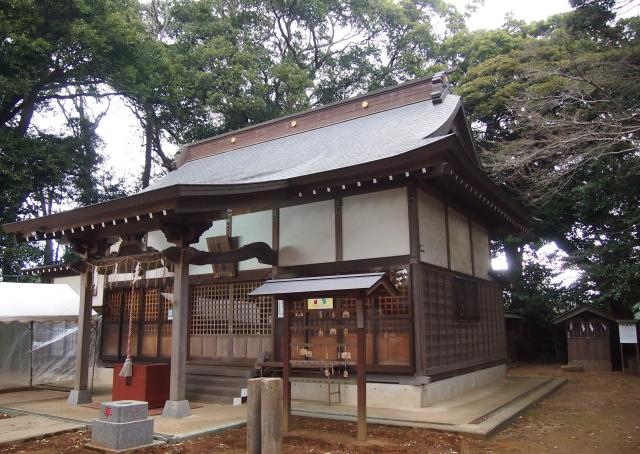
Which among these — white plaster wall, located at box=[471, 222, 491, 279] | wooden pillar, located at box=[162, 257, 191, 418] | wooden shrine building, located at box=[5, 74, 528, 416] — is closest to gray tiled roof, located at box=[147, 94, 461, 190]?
wooden shrine building, located at box=[5, 74, 528, 416]

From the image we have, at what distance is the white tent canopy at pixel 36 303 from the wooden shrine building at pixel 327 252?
1239 mm

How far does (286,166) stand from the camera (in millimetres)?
11227

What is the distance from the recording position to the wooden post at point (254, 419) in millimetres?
4699

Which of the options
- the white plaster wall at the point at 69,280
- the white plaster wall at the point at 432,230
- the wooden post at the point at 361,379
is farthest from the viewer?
the white plaster wall at the point at 69,280

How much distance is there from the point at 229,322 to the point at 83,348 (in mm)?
2998

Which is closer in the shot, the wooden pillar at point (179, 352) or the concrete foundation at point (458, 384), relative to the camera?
the wooden pillar at point (179, 352)

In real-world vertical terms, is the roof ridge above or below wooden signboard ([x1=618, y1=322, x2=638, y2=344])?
above

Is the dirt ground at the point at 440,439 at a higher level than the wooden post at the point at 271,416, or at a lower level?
lower

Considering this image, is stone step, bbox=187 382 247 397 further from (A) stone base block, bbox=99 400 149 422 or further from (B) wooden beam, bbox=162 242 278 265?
(A) stone base block, bbox=99 400 149 422

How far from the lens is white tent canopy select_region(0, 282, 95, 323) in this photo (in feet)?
36.7

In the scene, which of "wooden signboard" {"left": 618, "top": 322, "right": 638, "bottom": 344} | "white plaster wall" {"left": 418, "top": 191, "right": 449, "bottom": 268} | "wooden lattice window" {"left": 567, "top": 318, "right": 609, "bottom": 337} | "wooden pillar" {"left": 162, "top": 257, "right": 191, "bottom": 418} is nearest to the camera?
"wooden pillar" {"left": 162, "top": 257, "right": 191, "bottom": 418}

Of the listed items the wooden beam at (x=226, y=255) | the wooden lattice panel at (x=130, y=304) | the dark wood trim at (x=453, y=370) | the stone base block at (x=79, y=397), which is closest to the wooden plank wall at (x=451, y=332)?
the dark wood trim at (x=453, y=370)

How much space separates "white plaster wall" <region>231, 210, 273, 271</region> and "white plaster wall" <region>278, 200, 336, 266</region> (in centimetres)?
39

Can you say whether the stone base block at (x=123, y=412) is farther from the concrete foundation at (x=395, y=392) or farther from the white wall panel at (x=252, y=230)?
the white wall panel at (x=252, y=230)
